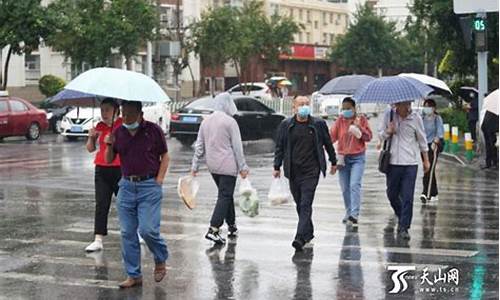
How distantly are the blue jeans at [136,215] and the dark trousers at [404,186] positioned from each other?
3.68 meters

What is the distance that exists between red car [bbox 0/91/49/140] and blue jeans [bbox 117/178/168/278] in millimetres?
23118

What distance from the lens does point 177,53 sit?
49969 millimetres

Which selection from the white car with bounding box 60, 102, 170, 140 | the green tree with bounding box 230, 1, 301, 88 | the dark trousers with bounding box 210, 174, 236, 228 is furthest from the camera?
the green tree with bounding box 230, 1, 301, 88

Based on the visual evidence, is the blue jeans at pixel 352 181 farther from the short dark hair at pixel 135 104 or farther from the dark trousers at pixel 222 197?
the short dark hair at pixel 135 104

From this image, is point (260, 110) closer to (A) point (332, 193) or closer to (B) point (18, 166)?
(B) point (18, 166)

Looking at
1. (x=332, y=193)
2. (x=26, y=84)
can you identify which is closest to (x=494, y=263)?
(x=332, y=193)

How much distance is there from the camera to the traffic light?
65.3 ft

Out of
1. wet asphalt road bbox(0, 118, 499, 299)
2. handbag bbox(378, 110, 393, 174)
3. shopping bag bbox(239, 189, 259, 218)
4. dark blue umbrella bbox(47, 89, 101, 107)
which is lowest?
wet asphalt road bbox(0, 118, 499, 299)

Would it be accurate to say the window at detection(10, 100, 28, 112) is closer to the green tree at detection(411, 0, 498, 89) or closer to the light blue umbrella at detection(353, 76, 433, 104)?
the green tree at detection(411, 0, 498, 89)

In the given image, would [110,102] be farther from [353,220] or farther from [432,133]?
[432,133]

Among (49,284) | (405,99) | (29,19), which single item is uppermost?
(29,19)

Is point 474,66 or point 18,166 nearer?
point 18,166

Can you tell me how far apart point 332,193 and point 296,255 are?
6047mm

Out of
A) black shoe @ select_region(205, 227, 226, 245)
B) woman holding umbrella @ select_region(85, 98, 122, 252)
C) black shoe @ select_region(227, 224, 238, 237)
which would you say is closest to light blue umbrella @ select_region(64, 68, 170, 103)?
woman holding umbrella @ select_region(85, 98, 122, 252)
